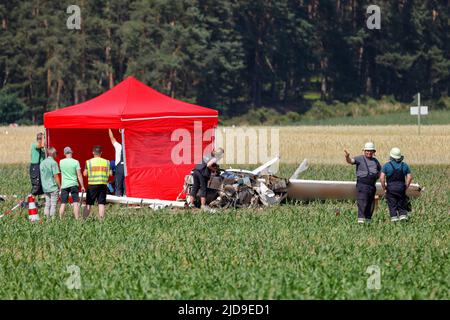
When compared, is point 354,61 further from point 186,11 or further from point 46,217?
point 46,217

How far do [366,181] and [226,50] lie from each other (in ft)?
240

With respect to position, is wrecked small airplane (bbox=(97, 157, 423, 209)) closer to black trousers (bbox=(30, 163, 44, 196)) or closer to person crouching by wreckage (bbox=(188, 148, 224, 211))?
person crouching by wreckage (bbox=(188, 148, 224, 211))

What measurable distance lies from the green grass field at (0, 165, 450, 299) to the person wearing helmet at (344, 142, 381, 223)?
0.84 feet

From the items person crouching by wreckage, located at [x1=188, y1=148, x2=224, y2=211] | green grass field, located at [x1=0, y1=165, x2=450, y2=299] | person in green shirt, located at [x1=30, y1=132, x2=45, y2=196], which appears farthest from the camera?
person in green shirt, located at [x1=30, y1=132, x2=45, y2=196]

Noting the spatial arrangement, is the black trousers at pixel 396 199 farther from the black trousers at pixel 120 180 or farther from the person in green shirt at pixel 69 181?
the black trousers at pixel 120 180

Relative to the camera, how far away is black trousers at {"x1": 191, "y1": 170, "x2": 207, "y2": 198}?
23672 mm

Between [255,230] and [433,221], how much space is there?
3.46 m

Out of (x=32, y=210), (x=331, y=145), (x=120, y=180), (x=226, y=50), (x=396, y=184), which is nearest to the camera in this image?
(x=396, y=184)

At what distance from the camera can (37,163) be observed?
978 inches

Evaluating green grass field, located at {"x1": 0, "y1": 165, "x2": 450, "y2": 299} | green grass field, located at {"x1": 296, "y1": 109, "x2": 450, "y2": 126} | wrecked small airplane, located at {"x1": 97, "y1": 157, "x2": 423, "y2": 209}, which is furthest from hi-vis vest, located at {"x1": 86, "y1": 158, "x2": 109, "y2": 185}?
green grass field, located at {"x1": 296, "y1": 109, "x2": 450, "y2": 126}

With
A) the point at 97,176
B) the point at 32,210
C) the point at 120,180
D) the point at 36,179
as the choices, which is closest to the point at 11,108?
the point at 120,180

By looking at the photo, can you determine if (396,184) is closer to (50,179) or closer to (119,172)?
(50,179)
